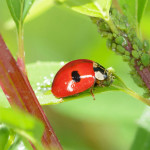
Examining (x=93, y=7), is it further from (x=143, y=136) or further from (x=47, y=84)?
(x=143, y=136)

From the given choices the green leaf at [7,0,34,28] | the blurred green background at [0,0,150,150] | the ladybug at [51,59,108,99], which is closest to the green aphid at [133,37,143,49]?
the ladybug at [51,59,108,99]

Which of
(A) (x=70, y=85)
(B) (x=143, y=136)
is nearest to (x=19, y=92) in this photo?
(A) (x=70, y=85)

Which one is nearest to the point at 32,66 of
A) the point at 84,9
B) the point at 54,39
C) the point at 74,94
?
the point at 74,94

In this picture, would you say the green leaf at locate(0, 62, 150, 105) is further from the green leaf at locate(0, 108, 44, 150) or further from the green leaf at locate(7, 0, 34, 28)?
the green leaf at locate(0, 108, 44, 150)

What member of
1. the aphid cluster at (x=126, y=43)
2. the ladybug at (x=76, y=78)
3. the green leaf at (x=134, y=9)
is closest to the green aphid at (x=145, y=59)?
the aphid cluster at (x=126, y=43)

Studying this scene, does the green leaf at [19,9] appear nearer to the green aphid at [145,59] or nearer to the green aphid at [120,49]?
the green aphid at [120,49]

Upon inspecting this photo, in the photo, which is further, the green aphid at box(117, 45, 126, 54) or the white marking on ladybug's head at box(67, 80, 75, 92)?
the white marking on ladybug's head at box(67, 80, 75, 92)
